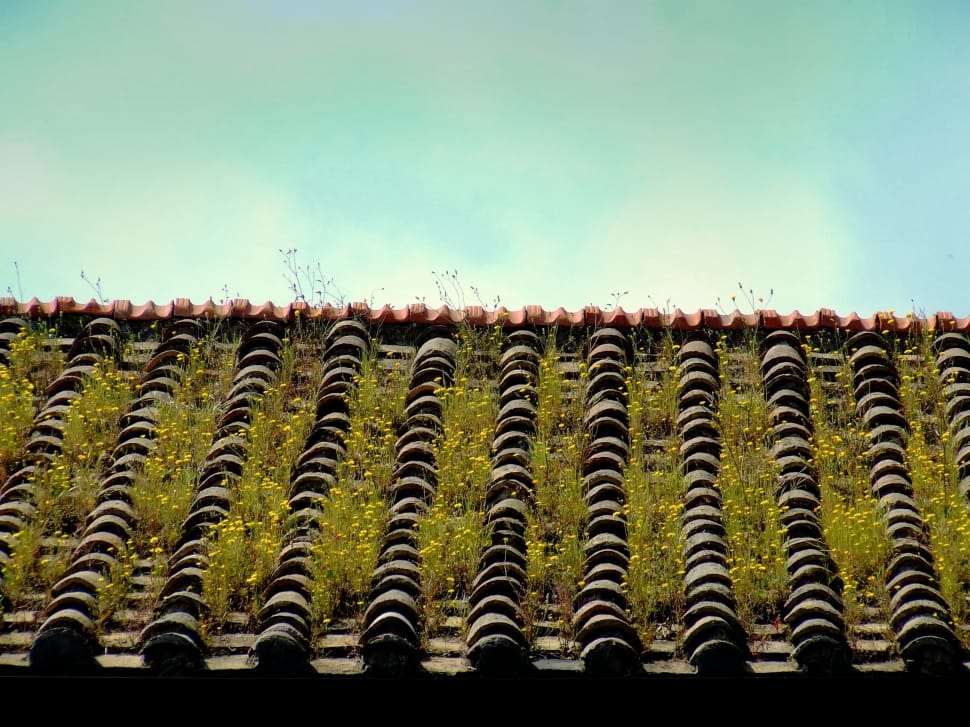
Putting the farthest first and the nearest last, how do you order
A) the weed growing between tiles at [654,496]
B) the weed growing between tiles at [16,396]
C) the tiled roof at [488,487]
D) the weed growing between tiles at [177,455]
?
1. the weed growing between tiles at [16,396]
2. the weed growing between tiles at [177,455]
3. the weed growing between tiles at [654,496]
4. the tiled roof at [488,487]

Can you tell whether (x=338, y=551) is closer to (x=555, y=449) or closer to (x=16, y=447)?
(x=555, y=449)

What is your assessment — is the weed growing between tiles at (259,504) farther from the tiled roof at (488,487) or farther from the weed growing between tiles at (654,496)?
the weed growing between tiles at (654,496)

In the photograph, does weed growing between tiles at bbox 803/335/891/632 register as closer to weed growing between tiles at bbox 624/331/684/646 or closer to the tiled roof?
the tiled roof

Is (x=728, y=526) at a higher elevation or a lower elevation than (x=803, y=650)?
higher

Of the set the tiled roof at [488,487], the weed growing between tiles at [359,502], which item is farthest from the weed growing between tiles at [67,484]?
the weed growing between tiles at [359,502]

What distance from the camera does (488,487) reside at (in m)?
8.98

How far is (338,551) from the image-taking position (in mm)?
8148

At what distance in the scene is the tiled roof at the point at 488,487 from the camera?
7551 millimetres

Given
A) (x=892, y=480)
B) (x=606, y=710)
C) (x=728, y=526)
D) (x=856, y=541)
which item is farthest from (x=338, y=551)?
(x=892, y=480)

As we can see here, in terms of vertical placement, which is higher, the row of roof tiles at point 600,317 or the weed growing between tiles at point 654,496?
the row of roof tiles at point 600,317

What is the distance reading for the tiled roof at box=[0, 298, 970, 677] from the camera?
7551mm

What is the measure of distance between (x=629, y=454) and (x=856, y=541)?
1763 mm

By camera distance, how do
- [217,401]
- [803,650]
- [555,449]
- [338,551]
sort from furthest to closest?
[217,401] < [555,449] < [338,551] < [803,650]

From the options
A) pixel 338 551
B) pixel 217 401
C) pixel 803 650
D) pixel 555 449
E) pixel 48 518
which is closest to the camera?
pixel 803 650
